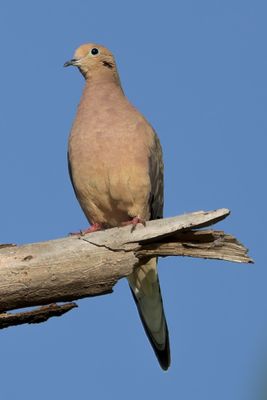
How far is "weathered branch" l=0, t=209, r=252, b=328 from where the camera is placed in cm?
501

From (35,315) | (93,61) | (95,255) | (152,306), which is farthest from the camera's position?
(93,61)

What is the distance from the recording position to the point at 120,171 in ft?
20.6

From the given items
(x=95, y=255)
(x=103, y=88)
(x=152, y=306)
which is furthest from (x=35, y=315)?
(x=103, y=88)

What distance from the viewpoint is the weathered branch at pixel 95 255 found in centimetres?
501

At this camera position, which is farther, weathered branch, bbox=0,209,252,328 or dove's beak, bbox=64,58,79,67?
dove's beak, bbox=64,58,79,67

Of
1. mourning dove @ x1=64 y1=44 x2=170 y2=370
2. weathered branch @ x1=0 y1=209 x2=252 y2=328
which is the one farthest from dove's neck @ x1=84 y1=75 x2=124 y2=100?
weathered branch @ x1=0 y1=209 x2=252 y2=328

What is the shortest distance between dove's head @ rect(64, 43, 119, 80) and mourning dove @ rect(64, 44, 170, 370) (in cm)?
18

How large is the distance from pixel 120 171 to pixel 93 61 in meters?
1.35

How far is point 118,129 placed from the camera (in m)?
6.36

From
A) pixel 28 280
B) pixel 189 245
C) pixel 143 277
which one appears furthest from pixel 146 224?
pixel 143 277

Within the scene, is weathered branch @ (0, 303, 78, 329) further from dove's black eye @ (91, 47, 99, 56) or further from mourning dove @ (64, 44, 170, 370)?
dove's black eye @ (91, 47, 99, 56)

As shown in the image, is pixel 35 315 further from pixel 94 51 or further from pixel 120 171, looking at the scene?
pixel 94 51

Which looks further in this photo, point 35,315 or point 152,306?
point 152,306

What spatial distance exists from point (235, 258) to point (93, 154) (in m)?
1.59
